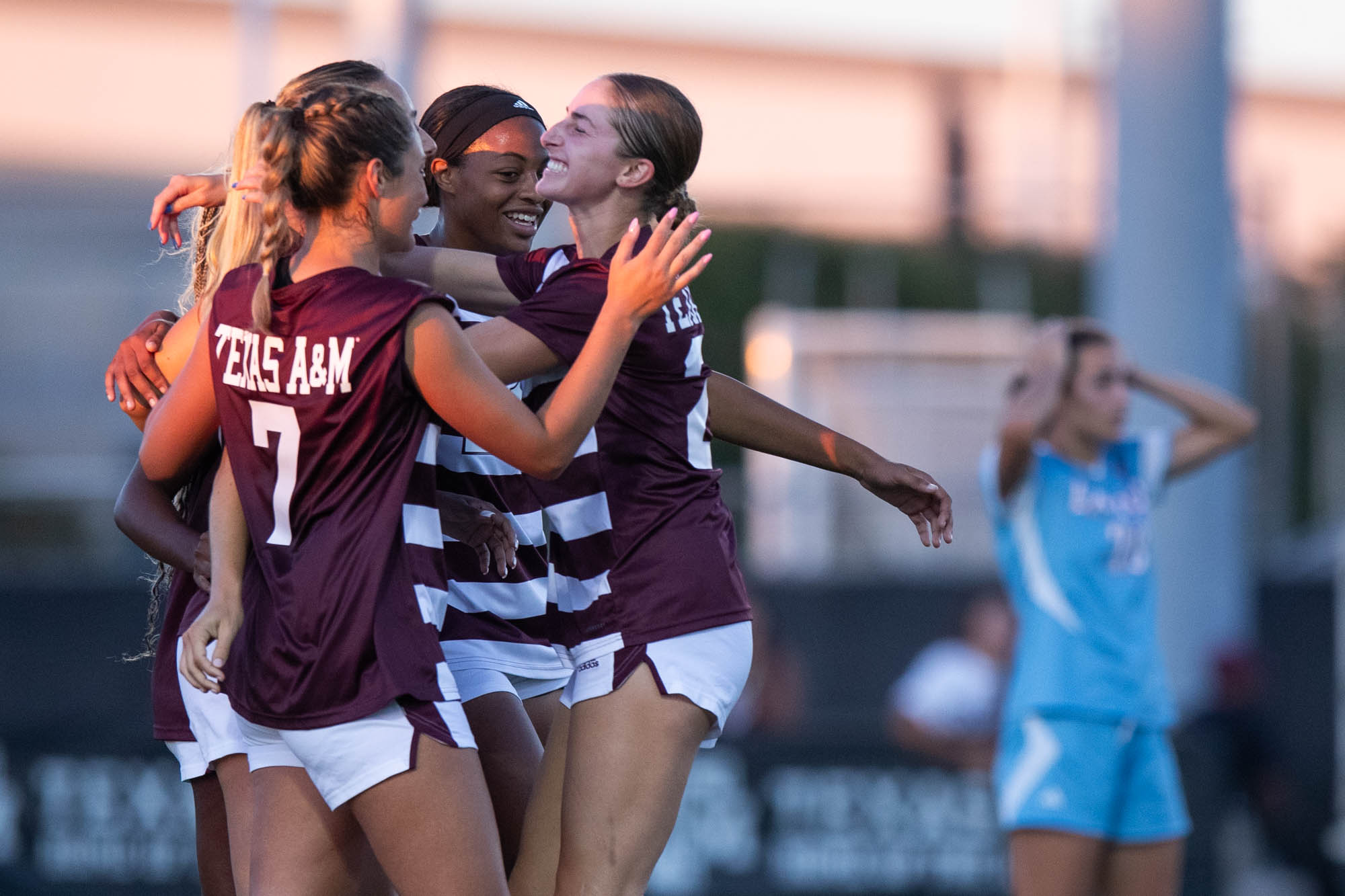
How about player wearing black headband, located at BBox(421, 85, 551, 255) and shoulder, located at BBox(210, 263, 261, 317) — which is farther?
player wearing black headband, located at BBox(421, 85, 551, 255)

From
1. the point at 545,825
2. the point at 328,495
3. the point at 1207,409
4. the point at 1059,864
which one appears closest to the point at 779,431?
the point at 545,825

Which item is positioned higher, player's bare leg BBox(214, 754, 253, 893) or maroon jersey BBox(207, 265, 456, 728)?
maroon jersey BBox(207, 265, 456, 728)

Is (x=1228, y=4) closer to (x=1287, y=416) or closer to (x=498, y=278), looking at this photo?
(x=498, y=278)

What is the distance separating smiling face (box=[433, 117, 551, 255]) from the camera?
140 inches

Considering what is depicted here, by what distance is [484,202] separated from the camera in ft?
11.7

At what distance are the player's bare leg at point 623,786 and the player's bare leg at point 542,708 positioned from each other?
1.88 feet

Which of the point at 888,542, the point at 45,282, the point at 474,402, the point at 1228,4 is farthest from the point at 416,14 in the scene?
the point at 45,282

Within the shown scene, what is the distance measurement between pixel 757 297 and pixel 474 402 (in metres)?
21.5

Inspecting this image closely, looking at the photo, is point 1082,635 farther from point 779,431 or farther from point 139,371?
point 139,371

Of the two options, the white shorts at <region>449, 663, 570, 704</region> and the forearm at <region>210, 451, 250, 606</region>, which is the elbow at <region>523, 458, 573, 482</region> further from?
the white shorts at <region>449, 663, 570, 704</region>

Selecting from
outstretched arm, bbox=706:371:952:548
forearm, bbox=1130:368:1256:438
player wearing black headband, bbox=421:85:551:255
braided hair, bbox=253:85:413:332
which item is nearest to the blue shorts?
forearm, bbox=1130:368:1256:438

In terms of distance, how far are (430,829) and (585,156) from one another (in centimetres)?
130

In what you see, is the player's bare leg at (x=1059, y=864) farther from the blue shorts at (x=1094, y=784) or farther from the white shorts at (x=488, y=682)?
the white shorts at (x=488, y=682)

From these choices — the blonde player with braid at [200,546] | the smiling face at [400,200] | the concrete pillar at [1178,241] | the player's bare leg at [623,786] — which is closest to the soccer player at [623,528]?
the player's bare leg at [623,786]
